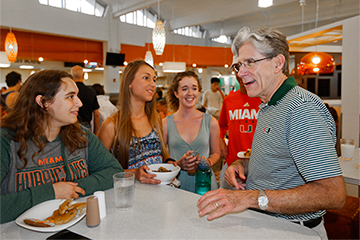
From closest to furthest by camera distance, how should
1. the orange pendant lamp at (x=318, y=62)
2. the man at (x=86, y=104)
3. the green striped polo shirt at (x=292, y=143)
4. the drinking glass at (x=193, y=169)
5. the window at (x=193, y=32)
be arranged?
the green striped polo shirt at (x=292, y=143)
the drinking glass at (x=193, y=169)
the man at (x=86, y=104)
the orange pendant lamp at (x=318, y=62)
the window at (x=193, y=32)

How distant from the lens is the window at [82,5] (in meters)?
9.04

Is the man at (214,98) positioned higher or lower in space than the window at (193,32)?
lower

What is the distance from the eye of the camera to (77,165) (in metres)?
1.51

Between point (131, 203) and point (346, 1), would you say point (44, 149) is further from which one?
point (346, 1)

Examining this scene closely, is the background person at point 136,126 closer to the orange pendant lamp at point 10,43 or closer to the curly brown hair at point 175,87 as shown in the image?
the curly brown hair at point 175,87

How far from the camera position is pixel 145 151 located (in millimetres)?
1986

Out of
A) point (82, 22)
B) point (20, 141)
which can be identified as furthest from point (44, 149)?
point (82, 22)

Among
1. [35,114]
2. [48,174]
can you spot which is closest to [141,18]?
[35,114]

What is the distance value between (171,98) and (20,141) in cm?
173

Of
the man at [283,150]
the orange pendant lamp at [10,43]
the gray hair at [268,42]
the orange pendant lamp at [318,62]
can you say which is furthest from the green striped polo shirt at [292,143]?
the orange pendant lamp at [10,43]

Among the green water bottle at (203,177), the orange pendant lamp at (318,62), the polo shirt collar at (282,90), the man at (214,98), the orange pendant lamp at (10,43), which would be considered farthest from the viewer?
the man at (214,98)

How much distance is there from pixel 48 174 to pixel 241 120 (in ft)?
5.76

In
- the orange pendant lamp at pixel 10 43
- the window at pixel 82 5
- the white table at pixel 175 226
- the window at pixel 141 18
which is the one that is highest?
the window at pixel 141 18

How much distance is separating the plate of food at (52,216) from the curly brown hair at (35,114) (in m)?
0.31
